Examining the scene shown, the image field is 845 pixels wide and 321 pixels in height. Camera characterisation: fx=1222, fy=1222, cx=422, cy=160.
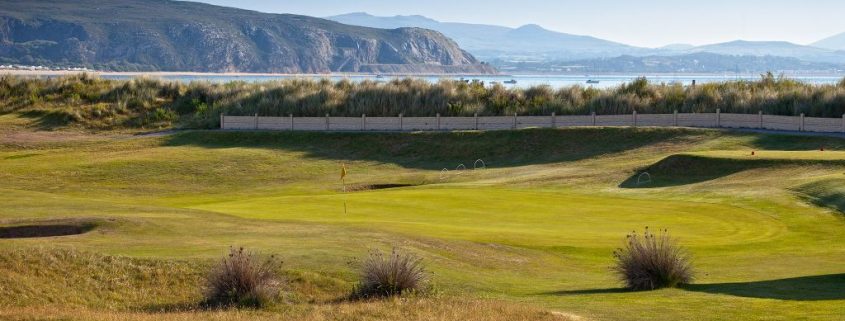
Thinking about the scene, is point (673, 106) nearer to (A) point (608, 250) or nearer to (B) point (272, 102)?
(B) point (272, 102)

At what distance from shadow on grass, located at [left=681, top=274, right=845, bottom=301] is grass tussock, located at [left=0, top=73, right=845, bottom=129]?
4535 centimetres

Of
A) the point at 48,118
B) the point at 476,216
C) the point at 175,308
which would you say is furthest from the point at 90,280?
the point at 48,118

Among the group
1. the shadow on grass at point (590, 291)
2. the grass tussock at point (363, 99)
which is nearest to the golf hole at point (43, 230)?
the shadow on grass at point (590, 291)

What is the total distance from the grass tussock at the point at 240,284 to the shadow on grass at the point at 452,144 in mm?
41377

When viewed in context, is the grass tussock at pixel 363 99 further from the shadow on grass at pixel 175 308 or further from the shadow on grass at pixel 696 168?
the shadow on grass at pixel 175 308

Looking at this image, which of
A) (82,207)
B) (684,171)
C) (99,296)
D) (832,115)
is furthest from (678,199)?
(832,115)

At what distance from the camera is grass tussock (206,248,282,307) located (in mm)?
18328

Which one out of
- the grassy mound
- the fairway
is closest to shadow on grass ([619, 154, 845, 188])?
the fairway

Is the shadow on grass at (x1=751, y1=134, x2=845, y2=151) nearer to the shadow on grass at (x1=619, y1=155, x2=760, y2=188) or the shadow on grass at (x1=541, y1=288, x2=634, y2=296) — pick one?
the shadow on grass at (x1=619, y1=155, x2=760, y2=188)

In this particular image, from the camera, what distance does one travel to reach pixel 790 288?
20266mm

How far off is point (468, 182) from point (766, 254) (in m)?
24.6

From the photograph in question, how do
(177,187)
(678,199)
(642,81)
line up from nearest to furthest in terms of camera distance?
(678,199), (177,187), (642,81)

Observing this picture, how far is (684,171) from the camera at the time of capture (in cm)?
4688

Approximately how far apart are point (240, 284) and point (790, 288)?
9.04 m
